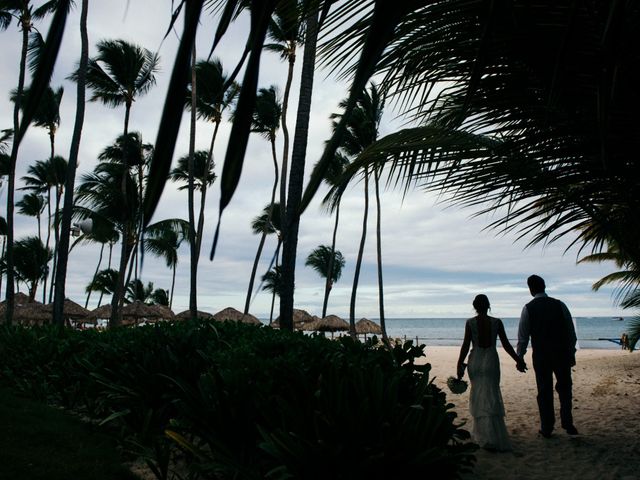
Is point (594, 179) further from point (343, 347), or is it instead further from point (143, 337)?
point (143, 337)

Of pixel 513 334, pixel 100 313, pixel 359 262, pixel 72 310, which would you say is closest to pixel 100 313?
pixel 100 313

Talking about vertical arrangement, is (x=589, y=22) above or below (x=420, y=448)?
above

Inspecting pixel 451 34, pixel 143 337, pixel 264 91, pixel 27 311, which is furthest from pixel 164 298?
pixel 451 34

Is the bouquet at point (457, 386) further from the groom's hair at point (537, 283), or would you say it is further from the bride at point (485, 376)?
the groom's hair at point (537, 283)

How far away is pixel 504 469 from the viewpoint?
4.91 m

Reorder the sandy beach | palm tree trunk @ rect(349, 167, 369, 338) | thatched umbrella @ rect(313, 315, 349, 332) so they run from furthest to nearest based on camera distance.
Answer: thatched umbrella @ rect(313, 315, 349, 332) → palm tree trunk @ rect(349, 167, 369, 338) → the sandy beach

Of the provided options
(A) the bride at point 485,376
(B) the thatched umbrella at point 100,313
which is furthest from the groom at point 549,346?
(B) the thatched umbrella at point 100,313

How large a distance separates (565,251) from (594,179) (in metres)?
1.28

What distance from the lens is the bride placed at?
224 inches

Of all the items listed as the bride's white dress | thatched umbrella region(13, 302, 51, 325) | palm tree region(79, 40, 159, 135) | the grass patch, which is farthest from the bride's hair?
thatched umbrella region(13, 302, 51, 325)

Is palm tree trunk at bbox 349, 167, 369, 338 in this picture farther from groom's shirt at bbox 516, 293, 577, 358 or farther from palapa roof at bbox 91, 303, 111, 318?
groom's shirt at bbox 516, 293, 577, 358

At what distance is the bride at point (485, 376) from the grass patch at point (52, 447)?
3.69m

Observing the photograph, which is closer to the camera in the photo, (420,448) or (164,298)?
(420,448)

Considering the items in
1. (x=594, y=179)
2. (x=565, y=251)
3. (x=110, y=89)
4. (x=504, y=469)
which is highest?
(x=110, y=89)
